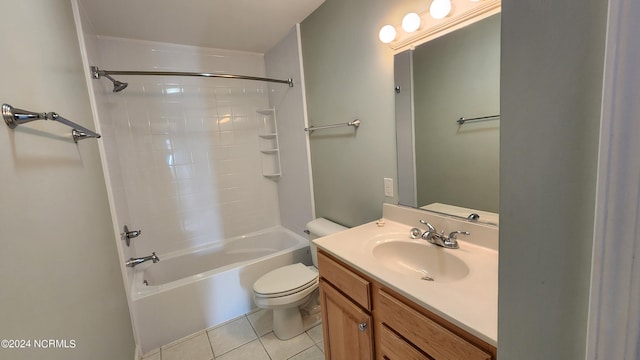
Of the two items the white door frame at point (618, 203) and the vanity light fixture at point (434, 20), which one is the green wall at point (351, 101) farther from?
the white door frame at point (618, 203)

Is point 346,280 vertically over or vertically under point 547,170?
under

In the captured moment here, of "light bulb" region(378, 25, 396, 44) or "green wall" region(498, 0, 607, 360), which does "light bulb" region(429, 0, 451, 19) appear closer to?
"light bulb" region(378, 25, 396, 44)

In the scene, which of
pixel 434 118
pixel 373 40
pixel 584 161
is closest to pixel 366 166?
pixel 434 118

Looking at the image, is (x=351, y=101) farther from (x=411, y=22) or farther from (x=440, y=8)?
(x=440, y=8)

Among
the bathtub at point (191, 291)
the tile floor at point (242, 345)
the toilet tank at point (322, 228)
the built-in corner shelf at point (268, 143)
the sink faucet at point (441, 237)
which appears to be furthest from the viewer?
the built-in corner shelf at point (268, 143)

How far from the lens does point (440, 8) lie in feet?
3.79

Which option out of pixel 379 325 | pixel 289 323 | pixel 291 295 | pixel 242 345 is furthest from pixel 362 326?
pixel 242 345

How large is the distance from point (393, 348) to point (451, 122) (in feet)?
3.35

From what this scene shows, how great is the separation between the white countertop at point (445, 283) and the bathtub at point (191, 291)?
1.09 m

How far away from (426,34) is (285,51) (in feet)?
4.98

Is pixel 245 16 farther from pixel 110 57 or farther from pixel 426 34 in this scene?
pixel 426 34

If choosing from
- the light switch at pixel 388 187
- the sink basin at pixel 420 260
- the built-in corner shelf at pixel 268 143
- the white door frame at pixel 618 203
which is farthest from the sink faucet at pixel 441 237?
the built-in corner shelf at pixel 268 143

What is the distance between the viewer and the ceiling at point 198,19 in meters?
1.80

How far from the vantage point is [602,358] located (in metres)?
0.32
